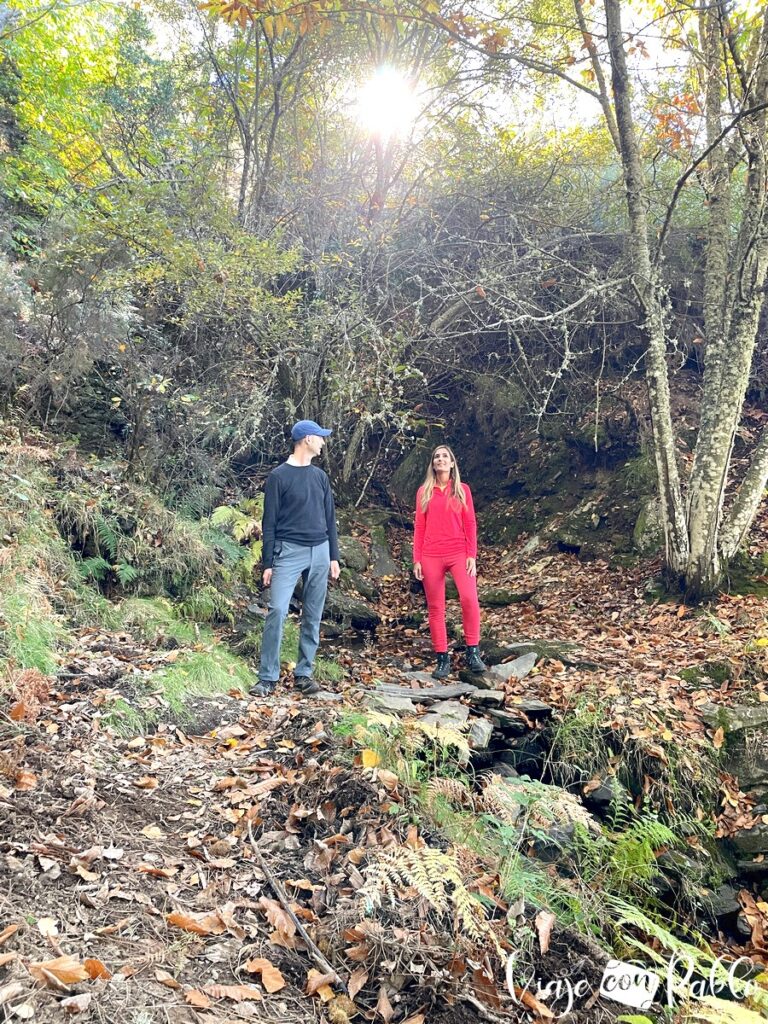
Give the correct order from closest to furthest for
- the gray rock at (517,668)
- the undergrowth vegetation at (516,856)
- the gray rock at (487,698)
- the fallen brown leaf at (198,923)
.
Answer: the fallen brown leaf at (198,923), the undergrowth vegetation at (516,856), the gray rock at (487,698), the gray rock at (517,668)

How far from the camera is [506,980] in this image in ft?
8.41

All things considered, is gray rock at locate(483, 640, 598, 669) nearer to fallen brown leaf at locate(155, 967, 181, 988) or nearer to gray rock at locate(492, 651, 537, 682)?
gray rock at locate(492, 651, 537, 682)

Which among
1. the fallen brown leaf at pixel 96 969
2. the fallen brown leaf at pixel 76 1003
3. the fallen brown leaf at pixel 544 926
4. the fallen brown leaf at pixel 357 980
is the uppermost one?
the fallen brown leaf at pixel 76 1003

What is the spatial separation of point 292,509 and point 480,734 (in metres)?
2.55

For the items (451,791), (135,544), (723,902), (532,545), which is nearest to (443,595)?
(451,791)

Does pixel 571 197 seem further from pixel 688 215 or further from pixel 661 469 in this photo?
pixel 661 469

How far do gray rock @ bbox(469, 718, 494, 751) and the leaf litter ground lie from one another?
0.51 meters

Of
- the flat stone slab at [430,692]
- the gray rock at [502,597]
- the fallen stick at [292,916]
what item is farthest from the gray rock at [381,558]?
the fallen stick at [292,916]

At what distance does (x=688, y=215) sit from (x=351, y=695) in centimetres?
1010

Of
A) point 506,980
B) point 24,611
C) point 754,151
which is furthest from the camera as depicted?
point 754,151

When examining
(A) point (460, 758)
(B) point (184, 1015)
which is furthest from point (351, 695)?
(B) point (184, 1015)

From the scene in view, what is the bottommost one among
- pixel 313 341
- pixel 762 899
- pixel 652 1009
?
pixel 762 899

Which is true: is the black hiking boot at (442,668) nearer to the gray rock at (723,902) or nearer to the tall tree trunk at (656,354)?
the gray rock at (723,902)

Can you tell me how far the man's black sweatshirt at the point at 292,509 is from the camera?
224 inches
